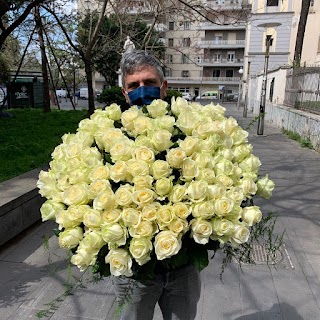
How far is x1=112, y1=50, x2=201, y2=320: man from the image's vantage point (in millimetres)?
1611

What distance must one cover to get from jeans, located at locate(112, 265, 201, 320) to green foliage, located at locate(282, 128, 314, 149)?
854 centimetres

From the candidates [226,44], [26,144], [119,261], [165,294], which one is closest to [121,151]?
[119,261]

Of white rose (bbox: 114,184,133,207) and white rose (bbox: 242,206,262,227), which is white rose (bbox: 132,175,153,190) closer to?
white rose (bbox: 114,184,133,207)

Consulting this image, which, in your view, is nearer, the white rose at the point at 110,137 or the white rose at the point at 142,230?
the white rose at the point at 142,230

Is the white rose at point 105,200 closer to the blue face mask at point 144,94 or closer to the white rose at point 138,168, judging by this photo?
the white rose at point 138,168

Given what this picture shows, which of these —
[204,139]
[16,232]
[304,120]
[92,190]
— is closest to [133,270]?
[92,190]

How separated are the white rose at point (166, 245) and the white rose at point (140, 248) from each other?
3 centimetres

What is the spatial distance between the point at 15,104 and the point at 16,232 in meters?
15.7

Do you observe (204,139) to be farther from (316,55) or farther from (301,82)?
(316,55)

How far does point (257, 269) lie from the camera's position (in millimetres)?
3219

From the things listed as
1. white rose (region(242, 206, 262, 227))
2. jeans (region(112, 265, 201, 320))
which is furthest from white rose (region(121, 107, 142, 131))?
jeans (region(112, 265, 201, 320))

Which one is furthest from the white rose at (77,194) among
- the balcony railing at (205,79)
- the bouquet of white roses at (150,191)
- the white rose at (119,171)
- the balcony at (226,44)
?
the balcony railing at (205,79)

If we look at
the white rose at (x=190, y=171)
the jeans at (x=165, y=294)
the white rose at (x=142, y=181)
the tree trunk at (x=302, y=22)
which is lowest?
the jeans at (x=165, y=294)

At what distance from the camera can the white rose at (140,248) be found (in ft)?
3.78
